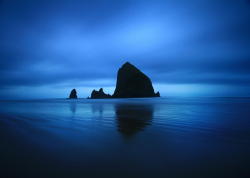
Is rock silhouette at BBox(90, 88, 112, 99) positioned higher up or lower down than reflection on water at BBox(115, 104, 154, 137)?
higher up

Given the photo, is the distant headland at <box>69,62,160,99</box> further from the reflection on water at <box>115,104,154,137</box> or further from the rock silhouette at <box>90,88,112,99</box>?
the reflection on water at <box>115,104,154,137</box>

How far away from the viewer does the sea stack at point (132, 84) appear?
4761 inches

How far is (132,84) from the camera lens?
398ft

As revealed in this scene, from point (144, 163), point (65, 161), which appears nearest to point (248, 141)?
point (144, 163)

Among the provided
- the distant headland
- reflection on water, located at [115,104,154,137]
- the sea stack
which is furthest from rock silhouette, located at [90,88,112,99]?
reflection on water, located at [115,104,154,137]

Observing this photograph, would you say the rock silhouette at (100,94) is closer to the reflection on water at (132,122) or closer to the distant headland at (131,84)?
the distant headland at (131,84)

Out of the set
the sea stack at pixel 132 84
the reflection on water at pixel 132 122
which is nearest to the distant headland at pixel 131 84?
the sea stack at pixel 132 84

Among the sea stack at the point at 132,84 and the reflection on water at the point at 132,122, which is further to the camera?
the sea stack at the point at 132,84

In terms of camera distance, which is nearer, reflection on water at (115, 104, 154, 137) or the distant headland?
reflection on water at (115, 104, 154, 137)

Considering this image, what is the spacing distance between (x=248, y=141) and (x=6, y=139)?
7.30m

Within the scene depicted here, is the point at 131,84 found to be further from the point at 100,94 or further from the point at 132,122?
the point at 132,122

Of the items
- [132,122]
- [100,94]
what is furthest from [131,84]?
[132,122]

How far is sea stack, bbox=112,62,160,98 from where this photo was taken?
397 ft

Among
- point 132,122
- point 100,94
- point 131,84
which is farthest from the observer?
point 100,94
